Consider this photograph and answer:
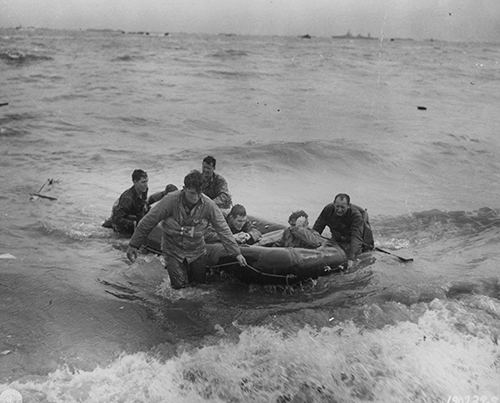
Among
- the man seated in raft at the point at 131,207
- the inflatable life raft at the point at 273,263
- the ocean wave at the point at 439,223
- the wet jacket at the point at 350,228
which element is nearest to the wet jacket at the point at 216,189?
the man seated in raft at the point at 131,207

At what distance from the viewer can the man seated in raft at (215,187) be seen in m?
9.17

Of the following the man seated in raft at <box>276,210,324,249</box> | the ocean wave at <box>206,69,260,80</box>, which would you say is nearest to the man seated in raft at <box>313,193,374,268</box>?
the man seated in raft at <box>276,210,324,249</box>

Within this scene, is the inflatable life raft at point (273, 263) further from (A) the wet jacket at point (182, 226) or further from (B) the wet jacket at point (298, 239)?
(A) the wet jacket at point (182, 226)

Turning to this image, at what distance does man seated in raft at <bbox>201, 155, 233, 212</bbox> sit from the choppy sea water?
4.98ft

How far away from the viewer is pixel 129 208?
30.4ft

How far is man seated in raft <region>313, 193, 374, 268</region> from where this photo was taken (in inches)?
323

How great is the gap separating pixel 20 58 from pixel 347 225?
135ft

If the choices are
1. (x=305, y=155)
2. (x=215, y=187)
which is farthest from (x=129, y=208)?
(x=305, y=155)

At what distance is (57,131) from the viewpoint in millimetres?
20750

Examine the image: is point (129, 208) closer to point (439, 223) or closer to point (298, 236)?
point (298, 236)

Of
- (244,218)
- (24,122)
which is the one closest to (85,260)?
(244,218)

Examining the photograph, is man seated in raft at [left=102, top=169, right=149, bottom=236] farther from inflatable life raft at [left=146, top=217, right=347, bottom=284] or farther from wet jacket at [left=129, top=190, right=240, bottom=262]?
wet jacket at [left=129, top=190, right=240, bottom=262]

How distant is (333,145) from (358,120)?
238 inches

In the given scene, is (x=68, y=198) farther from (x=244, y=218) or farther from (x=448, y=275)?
(x=448, y=275)
